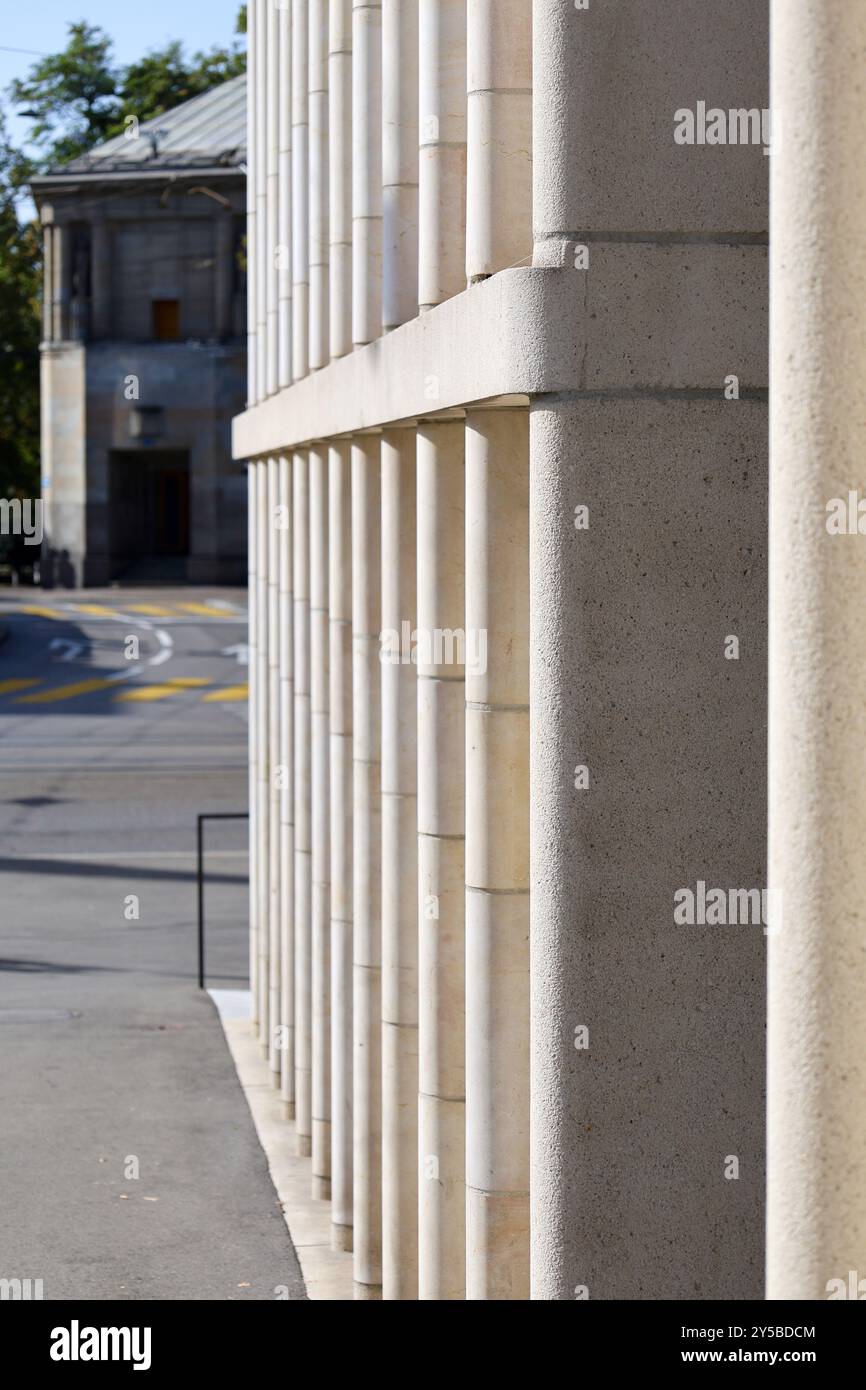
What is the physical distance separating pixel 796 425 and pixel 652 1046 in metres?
2.76

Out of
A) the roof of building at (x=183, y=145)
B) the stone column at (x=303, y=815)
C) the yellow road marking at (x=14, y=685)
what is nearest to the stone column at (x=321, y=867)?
the stone column at (x=303, y=815)

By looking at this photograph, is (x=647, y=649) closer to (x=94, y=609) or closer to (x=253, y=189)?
(x=253, y=189)

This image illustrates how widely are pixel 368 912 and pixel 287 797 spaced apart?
12.1ft

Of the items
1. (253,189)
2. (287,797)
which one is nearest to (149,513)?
(253,189)

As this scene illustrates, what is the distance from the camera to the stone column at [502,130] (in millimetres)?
7527

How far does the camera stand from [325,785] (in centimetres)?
1187

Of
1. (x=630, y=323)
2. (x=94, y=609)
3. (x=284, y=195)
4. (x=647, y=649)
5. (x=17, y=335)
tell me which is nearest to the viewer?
(x=630, y=323)

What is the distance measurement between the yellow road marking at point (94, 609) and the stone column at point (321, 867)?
4775 cm

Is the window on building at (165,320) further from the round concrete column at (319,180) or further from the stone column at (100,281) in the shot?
the round concrete column at (319,180)

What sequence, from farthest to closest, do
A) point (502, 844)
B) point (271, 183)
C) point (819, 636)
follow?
point (271, 183) < point (502, 844) < point (819, 636)

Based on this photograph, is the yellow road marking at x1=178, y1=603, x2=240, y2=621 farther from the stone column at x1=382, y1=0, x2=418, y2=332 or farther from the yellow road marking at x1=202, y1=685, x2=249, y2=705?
the stone column at x1=382, y1=0, x2=418, y2=332

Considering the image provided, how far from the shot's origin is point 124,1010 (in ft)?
56.4

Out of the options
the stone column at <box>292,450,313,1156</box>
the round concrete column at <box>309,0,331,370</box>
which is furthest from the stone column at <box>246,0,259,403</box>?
the round concrete column at <box>309,0,331,370</box>

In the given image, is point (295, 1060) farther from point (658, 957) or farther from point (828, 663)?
point (828, 663)
